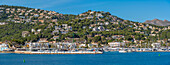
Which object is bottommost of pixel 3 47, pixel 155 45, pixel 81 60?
pixel 81 60

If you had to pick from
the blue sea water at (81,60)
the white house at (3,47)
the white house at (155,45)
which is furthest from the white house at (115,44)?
the blue sea water at (81,60)

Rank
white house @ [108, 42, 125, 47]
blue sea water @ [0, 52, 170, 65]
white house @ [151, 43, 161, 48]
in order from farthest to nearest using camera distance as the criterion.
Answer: white house @ [151, 43, 161, 48] < white house @ [108, 42, 125, 47] < blue sea water @ [0, 52, 170, 65]

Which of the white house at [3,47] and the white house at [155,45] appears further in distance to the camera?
the white house at [155,45]

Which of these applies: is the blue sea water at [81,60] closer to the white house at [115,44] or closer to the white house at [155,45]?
the white house at [115,44]

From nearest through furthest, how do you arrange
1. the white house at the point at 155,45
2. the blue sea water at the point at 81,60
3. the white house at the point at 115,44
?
the blue sea water at the point at 81,60 → the white house at the point at 115,44 → the white house at the point at 155,45

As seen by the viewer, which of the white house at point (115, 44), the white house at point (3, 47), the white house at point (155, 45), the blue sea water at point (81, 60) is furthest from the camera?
the white house at point (155, 45)

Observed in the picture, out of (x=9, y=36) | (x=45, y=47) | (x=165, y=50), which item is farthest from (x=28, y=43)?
(x=165, y=50)

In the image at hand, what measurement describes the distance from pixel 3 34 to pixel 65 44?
43143 mm

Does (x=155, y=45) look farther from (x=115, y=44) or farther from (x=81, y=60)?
(x=81, y=60)

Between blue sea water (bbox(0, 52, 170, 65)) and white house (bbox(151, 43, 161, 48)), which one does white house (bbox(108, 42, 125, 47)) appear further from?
blue sea water (bbox(0, 52, 170, 65))

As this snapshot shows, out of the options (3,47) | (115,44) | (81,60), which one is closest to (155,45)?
(115,44)

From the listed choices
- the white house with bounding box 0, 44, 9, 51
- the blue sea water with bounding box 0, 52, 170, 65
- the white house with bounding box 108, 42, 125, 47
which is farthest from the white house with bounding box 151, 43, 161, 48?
the blue sea water with bounding box 0, 52, 170, 65

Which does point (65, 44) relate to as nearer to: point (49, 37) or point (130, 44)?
point (49, 37)

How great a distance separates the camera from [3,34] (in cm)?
19288
